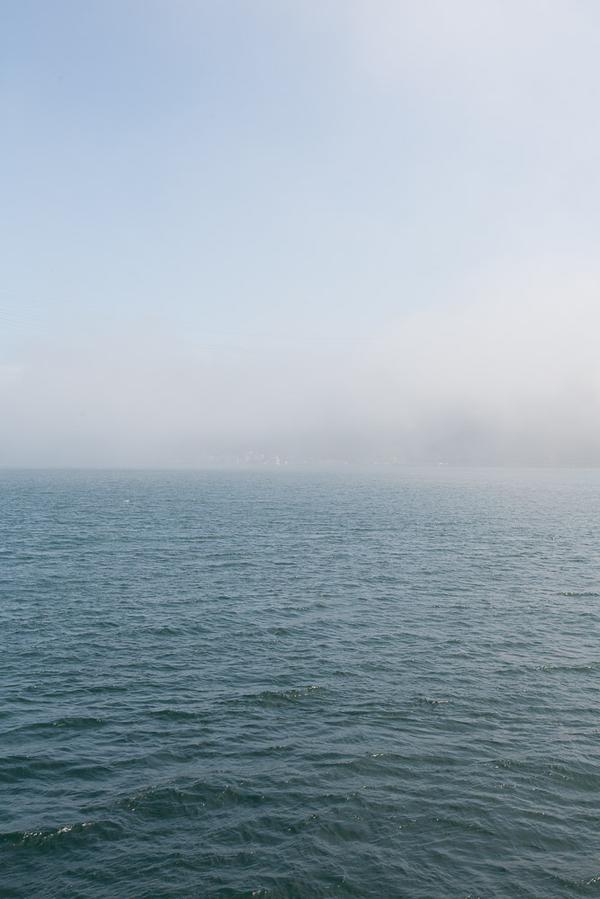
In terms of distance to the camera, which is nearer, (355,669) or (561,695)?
(561,695)

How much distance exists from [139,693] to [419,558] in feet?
216

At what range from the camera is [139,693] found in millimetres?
44938

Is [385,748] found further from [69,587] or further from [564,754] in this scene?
[69,587]

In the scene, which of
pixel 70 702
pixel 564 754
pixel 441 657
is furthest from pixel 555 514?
pixel 70 702

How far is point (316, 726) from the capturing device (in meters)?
40.2

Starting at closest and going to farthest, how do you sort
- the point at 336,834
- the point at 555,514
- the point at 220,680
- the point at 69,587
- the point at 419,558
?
the point at 336,834
the point at 220,680
the point at 69,587
the point at 419,558
the point at 555,514

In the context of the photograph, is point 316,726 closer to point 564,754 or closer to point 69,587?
point 564,754

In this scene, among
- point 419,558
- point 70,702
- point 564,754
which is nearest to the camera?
point 564,754

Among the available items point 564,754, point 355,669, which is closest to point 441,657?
point 355,669

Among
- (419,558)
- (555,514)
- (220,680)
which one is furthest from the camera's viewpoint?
(555,514)

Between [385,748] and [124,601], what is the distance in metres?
43.3

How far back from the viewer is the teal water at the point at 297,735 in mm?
27391

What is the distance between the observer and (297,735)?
3897 centimetres

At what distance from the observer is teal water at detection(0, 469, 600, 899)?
2739 cm
